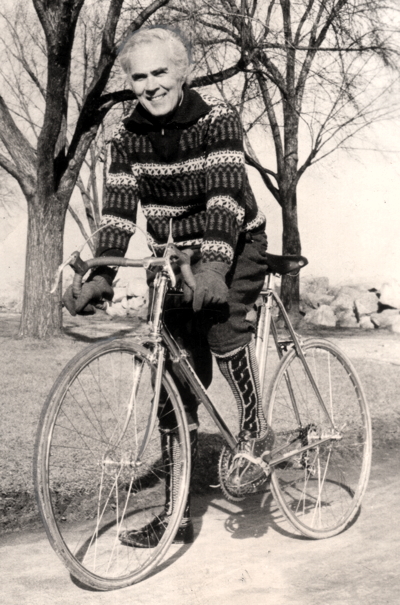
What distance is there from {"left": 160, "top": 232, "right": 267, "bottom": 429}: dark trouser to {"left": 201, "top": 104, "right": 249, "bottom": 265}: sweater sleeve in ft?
Answer: 0.87

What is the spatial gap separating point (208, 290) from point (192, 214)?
0.60 meters

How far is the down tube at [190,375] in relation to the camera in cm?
319

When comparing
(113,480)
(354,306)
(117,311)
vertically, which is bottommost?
Result: (113,480)

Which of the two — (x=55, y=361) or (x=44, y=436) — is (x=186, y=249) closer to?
(x=44, y=436)

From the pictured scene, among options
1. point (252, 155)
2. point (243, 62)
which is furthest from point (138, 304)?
point (243, 62)

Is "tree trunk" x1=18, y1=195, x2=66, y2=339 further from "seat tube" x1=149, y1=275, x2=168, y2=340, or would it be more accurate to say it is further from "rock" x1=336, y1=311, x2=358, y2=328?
"seat tube" x1=149, y1=275, x2=168, y2=340

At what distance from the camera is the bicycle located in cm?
286

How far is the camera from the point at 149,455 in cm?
354

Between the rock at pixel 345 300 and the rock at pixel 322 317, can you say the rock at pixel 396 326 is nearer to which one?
the rock at pixel 322 317

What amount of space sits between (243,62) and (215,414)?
919cm

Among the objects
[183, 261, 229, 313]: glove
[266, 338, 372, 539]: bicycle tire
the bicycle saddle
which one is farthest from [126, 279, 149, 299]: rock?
[183, 261, 229, 313]: glove

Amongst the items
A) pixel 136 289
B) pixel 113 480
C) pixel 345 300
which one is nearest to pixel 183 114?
pixel 113 480

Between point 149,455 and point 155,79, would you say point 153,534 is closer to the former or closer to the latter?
point 149,455

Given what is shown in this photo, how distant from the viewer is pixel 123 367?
3160mm
